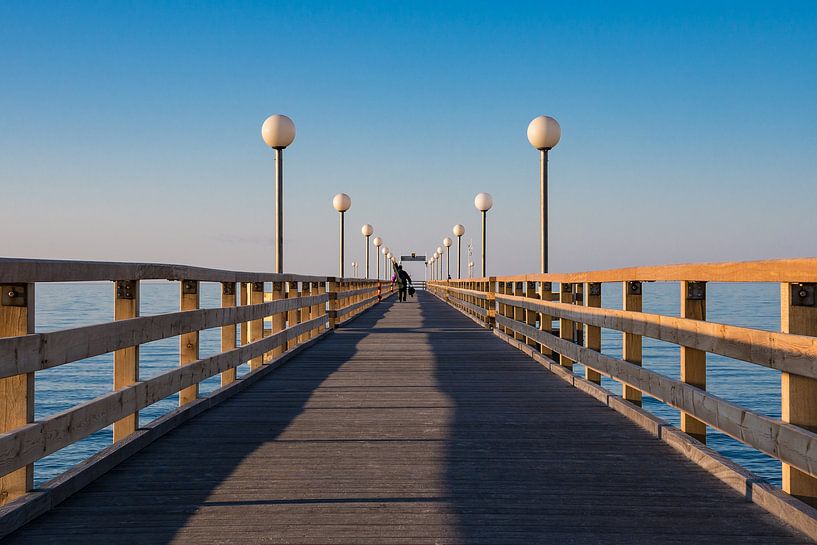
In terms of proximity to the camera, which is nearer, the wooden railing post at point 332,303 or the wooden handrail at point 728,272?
the wooden handrail at point 728,272

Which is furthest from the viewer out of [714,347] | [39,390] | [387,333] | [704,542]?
[39,390]

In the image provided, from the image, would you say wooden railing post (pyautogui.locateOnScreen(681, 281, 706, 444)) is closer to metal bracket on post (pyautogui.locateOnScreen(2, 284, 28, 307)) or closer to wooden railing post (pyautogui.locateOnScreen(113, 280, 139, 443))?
wooden railing post (pyautogui.locateOnScreen(113, 280, 139, 443))

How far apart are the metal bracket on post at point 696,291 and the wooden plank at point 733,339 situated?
16 cm

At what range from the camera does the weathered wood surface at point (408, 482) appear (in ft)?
10.7

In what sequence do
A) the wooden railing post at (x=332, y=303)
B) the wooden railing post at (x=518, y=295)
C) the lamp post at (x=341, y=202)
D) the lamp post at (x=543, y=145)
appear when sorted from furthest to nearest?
the lamp post at (x=341, y=202) → the wooden railing post at (x=332, y=303) → the wooden railing post at (x=518, y=295) → the lamp post at (x=543, y=145)

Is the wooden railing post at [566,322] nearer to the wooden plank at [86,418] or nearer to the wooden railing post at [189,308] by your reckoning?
the wooden plank at [86,418]

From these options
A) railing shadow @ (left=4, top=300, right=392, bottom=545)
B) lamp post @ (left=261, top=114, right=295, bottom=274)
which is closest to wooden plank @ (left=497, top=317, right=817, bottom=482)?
railing shadow @ (left=4, top=300, right=392, bottom=545)

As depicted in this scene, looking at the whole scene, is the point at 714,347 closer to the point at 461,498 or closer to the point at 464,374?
the point at 461,498

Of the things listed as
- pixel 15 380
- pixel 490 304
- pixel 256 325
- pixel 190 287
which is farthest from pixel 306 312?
pixel 15 380

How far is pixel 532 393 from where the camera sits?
7.16 meters

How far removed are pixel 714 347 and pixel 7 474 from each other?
356 centimetres

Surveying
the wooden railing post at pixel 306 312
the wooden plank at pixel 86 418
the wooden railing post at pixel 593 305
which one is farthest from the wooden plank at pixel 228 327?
the wooden railing post at pixel 306 312

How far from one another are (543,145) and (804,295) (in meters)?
9.22

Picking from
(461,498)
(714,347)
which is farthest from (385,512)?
(714,347)
